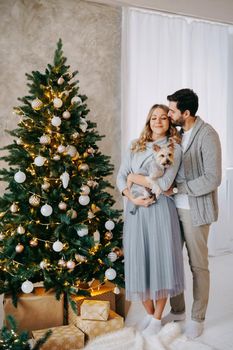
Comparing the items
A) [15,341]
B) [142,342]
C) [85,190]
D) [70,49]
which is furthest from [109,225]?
[70,49]

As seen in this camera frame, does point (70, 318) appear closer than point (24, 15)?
Yes

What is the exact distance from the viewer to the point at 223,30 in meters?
4.74

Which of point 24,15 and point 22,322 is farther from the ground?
point 24,15

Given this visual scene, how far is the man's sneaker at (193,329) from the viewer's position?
2.69 meters

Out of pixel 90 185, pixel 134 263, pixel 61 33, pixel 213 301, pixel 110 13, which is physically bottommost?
pixel 213 301

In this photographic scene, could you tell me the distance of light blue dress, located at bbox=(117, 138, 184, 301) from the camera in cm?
260

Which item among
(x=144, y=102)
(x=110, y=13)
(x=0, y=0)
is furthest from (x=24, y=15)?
(x=144, y=102)

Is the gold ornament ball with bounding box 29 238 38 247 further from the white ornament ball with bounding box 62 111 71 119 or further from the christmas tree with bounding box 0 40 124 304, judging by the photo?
the white ornament ball with bounding box 62 111 71 119

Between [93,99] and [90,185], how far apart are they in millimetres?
1520

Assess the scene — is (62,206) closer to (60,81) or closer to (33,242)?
(33,242)

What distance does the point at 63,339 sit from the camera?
2504mm

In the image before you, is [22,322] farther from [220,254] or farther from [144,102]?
[220,254]

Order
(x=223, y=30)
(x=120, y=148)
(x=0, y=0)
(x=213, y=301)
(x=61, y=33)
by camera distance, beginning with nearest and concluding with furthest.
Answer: (x=213, y=301) < (x=0, y=0) < (x=61, y=33) < (x=120, y=148) < (x=223, y=30)

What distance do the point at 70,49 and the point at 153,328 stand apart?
2585 mm
